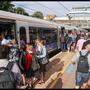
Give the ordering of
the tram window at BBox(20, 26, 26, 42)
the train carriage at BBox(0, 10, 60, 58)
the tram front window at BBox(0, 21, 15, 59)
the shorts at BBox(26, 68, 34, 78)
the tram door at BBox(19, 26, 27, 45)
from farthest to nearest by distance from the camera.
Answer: the tram window at BBox(20, 26, 26, 42), the tram door at BBox(19, 26, 27, 45), the train carriage at BBox(0, 10, 60, 58), the shorts at BBox(26, 68, 34, 78), the tram front window at BBox(0, 21, 15, 59)

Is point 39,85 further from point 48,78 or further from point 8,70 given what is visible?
point 8,70

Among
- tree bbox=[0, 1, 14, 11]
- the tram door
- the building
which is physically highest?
tree bbox=[0, 1, 14, 11]

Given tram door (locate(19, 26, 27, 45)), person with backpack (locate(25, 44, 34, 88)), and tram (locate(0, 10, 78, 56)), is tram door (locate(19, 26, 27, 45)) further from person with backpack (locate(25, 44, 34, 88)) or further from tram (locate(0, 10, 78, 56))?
person with backpack (locate(25, 44, 34, 88))

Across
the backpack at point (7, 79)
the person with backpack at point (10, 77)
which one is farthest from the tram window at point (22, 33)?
the backpack at point (7, 79)

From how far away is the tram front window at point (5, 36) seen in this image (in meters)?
10.6

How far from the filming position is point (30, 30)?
595 inches

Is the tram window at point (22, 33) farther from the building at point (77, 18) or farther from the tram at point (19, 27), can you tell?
the building at point (77, 18)

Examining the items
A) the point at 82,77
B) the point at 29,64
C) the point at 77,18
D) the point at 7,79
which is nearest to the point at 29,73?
the point at 29,64

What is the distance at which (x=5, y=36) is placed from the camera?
11.2 meters

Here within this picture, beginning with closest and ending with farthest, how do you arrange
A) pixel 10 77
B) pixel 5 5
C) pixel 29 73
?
pixel 10 77 → pixel 29 73 → pixel 5 5

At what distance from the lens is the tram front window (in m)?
10.6

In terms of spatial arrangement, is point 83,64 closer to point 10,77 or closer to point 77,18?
point 10,77

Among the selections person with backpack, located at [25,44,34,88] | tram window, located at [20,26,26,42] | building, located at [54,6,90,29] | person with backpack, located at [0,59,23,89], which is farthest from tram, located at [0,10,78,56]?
building, located at [54,6,90,29]

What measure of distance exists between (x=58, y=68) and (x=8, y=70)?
24.5 ft
